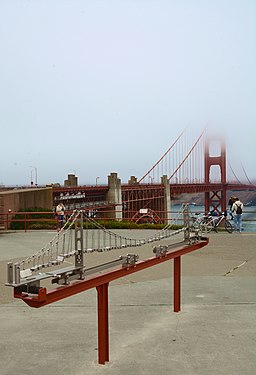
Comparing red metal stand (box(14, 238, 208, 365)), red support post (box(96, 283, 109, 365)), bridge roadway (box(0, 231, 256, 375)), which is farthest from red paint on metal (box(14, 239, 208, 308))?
bridge roadway (box(0, 231, 256, 375))

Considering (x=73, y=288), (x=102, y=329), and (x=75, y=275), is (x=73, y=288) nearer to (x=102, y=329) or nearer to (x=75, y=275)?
(x=75, y=275)

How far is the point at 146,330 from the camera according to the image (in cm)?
581

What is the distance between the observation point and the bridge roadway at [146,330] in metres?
4.70

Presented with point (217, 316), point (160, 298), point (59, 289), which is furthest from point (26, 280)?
point (160, 298)

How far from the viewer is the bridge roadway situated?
185 inches

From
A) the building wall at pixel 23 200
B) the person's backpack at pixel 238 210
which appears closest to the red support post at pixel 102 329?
the person's backpack at pixel 238 210

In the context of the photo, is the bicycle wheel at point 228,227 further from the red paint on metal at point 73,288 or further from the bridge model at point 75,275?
the red paint on metal at point 73,288

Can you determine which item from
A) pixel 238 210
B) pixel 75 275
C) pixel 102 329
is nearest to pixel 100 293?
pixel 102 329

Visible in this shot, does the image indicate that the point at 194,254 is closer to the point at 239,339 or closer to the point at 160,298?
the point at 160,298

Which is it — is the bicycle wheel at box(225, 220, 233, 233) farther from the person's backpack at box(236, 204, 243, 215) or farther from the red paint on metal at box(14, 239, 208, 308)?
the red paint on metal at box(14, 239, 208, 308)

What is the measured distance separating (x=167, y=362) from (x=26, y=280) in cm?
187

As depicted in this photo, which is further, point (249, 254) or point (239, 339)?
point (249, 254)

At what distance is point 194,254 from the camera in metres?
11.9

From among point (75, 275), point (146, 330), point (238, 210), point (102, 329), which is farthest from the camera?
point (238, 210)
